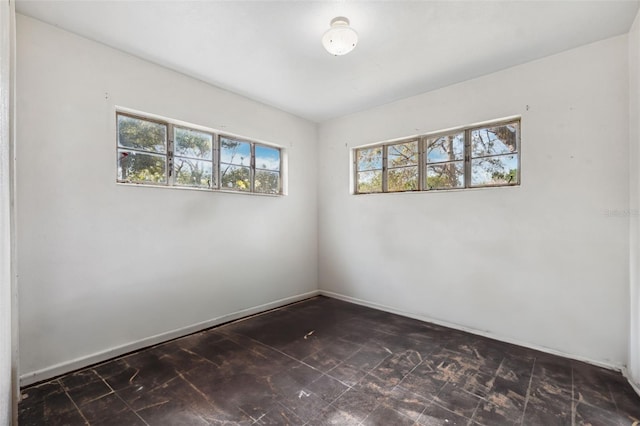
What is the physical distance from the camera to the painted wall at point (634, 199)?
89.6 inches

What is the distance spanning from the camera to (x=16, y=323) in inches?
80.4

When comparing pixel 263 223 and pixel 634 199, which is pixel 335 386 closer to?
pixel 263 223

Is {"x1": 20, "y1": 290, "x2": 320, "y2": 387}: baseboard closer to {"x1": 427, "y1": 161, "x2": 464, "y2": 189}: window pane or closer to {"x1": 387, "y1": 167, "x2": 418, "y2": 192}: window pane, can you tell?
{"x1": 387, "y1": 167, "x2": 418, "y2": 192}: window pane

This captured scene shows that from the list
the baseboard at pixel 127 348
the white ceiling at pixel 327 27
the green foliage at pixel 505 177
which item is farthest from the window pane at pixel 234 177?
the green foliage at pixel 505 177

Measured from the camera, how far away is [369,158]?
4355 millimetres

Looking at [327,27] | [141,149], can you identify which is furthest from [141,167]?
[327,27]

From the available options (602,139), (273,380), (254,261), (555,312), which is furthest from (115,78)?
(555,312)

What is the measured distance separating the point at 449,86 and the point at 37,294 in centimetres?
462

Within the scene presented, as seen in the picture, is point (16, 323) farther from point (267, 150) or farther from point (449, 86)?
point (449, 86)

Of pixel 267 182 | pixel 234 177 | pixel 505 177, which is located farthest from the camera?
pixel 267 182

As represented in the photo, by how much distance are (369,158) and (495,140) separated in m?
1.67

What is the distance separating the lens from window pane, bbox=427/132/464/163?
3.50 m

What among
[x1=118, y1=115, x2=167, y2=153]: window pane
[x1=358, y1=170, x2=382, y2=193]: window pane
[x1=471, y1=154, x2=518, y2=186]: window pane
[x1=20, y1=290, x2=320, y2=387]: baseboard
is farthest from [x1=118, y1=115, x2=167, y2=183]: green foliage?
[x1=471, y1=154, x2=518, y2=186]: window pane

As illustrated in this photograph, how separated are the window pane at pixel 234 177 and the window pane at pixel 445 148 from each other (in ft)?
8.15
